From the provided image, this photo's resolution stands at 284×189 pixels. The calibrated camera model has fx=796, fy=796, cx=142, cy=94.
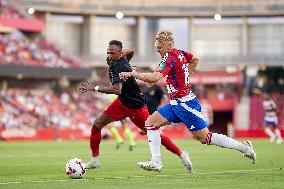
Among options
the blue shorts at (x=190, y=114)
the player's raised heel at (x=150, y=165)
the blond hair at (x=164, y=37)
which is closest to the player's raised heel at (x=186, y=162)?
the player's raised heel at (x=150, y=165)

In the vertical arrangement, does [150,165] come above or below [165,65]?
below

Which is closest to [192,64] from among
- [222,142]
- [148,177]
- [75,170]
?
[222,142]

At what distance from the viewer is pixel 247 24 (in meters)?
73.4

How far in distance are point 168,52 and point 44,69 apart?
141ft

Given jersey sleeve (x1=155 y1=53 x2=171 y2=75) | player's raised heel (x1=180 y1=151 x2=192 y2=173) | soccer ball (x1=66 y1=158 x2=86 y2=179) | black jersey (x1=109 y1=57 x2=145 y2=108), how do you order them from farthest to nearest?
black jersey (x1=109 y1=57 x2=145 y2=108), player's raised heel (x1=180 y1=151 x2=192 y2=173), soccer ball (x1=66 y1=158 x2=86 y2=179), jersey sleeve (x1=155 y1=53 x2=171 y2=75)

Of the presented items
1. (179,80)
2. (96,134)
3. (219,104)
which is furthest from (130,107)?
(219,104)

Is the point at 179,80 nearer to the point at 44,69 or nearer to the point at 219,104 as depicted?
the point at 44,69

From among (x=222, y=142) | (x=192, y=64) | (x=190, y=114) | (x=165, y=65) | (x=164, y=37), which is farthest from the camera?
(x=192, y=64)

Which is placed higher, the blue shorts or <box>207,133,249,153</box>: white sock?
the blue shorts

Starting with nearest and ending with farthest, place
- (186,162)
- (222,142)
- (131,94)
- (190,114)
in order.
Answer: (190,114), (222,142), (186,162), (131,94)

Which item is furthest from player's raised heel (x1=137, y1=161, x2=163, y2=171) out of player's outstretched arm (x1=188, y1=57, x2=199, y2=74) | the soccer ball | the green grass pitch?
player's outstretched arm (x1=188, y1=57, x2=199, y2=74)

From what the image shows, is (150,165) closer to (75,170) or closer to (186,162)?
(186,162)

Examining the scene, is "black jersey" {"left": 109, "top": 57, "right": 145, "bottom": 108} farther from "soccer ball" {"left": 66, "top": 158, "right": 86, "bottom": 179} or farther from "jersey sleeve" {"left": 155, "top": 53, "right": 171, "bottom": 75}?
"soccer ball" {"left": 66, "top": 158, "right": 86, "bottom": 179}

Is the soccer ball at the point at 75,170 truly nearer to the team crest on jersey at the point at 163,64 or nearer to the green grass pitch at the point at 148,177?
the green grass pitch at the point at 148,177
